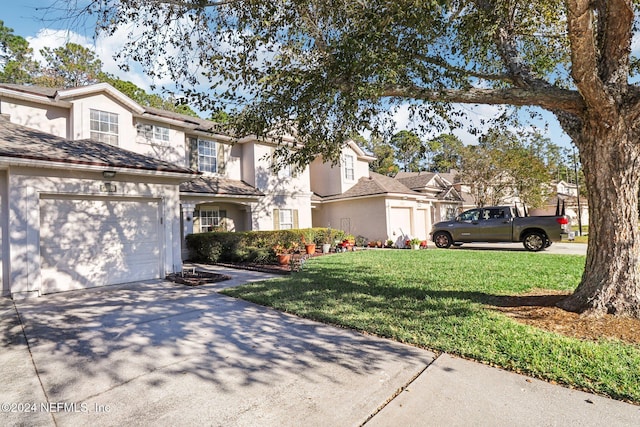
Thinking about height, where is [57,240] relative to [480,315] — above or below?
above

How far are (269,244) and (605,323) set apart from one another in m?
10.6

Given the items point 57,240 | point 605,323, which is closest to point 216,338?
point 605,323

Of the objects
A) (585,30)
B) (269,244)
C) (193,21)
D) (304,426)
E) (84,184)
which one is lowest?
(304,426)

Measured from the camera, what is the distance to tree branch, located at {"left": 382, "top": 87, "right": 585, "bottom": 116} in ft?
16.8

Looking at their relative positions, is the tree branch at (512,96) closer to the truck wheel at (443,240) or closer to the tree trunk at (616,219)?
the tree trunk at (616,219)

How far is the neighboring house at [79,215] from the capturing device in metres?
7.57

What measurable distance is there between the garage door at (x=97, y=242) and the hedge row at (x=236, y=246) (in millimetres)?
3103

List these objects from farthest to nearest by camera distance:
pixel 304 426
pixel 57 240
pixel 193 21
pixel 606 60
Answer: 1. pixel 57 240
2. pixel 193 21
3. pixel 606 60
4. pixel 304 426

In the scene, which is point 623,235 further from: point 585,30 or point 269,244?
point 269,244

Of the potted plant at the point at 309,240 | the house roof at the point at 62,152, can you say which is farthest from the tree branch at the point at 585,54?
the potted plant at the point at 309,240

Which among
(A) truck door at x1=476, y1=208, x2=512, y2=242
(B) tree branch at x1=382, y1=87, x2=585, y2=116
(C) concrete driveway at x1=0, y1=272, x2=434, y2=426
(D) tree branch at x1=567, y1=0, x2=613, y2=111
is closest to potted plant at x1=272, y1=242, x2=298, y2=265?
(C) concrete driveway at x1=0, y1=272, x2=434, y2=426

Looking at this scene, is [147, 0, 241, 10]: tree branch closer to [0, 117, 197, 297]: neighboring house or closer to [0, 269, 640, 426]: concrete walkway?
[0, 117, 197, 297]: neighboring house

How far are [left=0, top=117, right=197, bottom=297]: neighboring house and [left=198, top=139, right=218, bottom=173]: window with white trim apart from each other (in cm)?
547

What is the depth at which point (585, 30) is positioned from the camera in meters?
4.16
